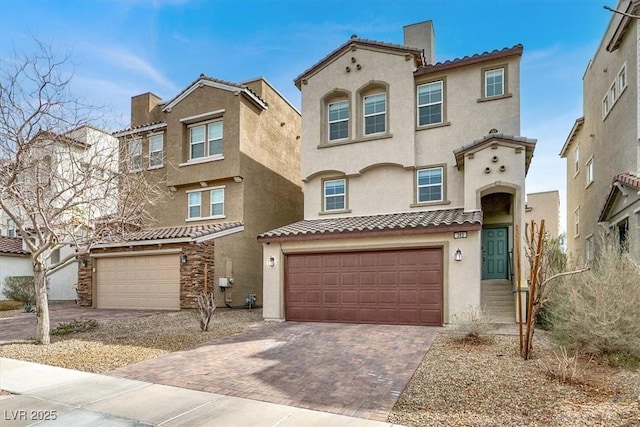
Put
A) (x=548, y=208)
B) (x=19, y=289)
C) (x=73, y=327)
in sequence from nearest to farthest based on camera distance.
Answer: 1. (x=73, y=327)
2. (x=19, y=289)
3. (x=548, y=208)

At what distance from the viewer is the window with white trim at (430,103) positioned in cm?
1521

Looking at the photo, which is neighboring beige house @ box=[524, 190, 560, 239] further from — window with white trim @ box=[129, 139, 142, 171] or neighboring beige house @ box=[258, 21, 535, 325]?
window with white trim @ box=[129, 139, 142, 171]

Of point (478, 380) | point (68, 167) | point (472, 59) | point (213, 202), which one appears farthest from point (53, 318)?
point (472, 59)

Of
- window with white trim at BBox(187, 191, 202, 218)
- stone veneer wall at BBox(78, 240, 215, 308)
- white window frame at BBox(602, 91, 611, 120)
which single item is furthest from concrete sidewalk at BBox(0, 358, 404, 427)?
white window frame at BBox(602, 91, 611, 120)

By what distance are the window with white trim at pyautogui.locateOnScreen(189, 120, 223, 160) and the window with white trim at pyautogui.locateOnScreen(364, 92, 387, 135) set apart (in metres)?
7.01

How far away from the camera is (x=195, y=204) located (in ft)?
62.7

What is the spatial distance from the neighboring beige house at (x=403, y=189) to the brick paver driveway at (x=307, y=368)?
6.39 feet

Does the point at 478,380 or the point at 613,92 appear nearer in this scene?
the point at 478,380

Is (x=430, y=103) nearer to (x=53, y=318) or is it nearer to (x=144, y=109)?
(x=144, y=109)

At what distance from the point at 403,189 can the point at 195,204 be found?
33.4 feet

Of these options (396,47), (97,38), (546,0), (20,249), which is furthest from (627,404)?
(20,249)

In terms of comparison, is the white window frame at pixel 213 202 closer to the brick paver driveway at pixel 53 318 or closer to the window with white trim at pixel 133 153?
the window with white trim at pixel 133 153

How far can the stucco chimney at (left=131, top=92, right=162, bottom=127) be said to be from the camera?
2150 cm

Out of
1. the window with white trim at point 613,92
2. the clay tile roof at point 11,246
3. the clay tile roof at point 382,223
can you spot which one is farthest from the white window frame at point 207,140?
the window with white trim at point 613,92
